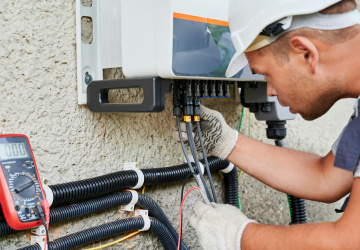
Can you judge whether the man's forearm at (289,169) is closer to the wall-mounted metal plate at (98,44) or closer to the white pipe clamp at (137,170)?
the white pipe clamp at (137,170)

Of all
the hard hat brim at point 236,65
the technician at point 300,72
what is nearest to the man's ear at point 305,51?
the technician at point 300,72

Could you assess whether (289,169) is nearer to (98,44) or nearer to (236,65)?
(236,65)

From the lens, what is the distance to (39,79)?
1021mm

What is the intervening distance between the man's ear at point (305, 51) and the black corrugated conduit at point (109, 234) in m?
0.60

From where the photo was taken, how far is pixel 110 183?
107 cm

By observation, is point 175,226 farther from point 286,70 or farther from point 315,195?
point 286,70

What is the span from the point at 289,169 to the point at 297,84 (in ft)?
1.06

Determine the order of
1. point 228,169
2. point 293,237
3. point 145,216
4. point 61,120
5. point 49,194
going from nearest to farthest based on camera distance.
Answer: point 293,237 → point 49,194 → point 61,120 → point 145,216 → point 228,169

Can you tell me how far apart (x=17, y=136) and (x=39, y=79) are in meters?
0.17

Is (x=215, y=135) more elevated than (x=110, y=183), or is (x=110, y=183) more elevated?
(x=215, y=135)

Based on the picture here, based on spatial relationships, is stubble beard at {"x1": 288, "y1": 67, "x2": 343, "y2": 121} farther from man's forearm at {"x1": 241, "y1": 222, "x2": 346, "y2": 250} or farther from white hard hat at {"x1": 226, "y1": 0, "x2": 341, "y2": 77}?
man's forearm at {"x1": 241, "y1": 222, "x2": 346, "y2": 250}

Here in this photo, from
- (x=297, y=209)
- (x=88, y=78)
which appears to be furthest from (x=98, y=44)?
(x=297, y=209)

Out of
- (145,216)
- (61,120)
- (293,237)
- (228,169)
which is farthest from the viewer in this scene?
(228,169)

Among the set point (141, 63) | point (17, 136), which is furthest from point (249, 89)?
point (17, 136)
